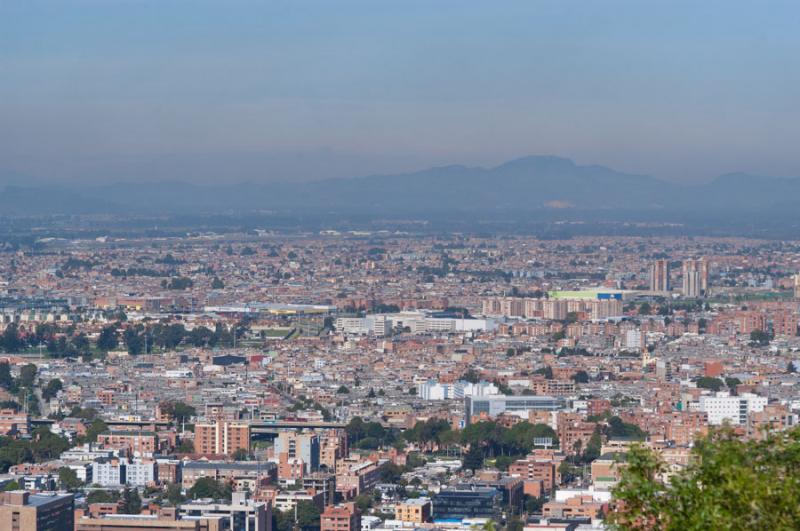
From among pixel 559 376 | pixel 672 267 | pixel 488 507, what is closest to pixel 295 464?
pixel 488 507

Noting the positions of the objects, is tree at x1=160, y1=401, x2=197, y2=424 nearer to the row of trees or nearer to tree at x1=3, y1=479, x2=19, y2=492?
the row of trees

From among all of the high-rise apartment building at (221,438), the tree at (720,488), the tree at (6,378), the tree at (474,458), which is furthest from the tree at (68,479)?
the tree at (720,488)

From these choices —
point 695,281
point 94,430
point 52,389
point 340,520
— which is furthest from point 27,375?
point 695,281

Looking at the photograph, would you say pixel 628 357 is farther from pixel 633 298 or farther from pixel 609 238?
pixel 609 238

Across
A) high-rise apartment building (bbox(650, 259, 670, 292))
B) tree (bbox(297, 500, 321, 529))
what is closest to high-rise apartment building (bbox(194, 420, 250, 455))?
tree (bbox(297, 500, 321, 529))

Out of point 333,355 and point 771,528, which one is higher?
point 771,528

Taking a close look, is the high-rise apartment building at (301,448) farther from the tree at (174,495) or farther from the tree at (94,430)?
the tree at (94,430)
